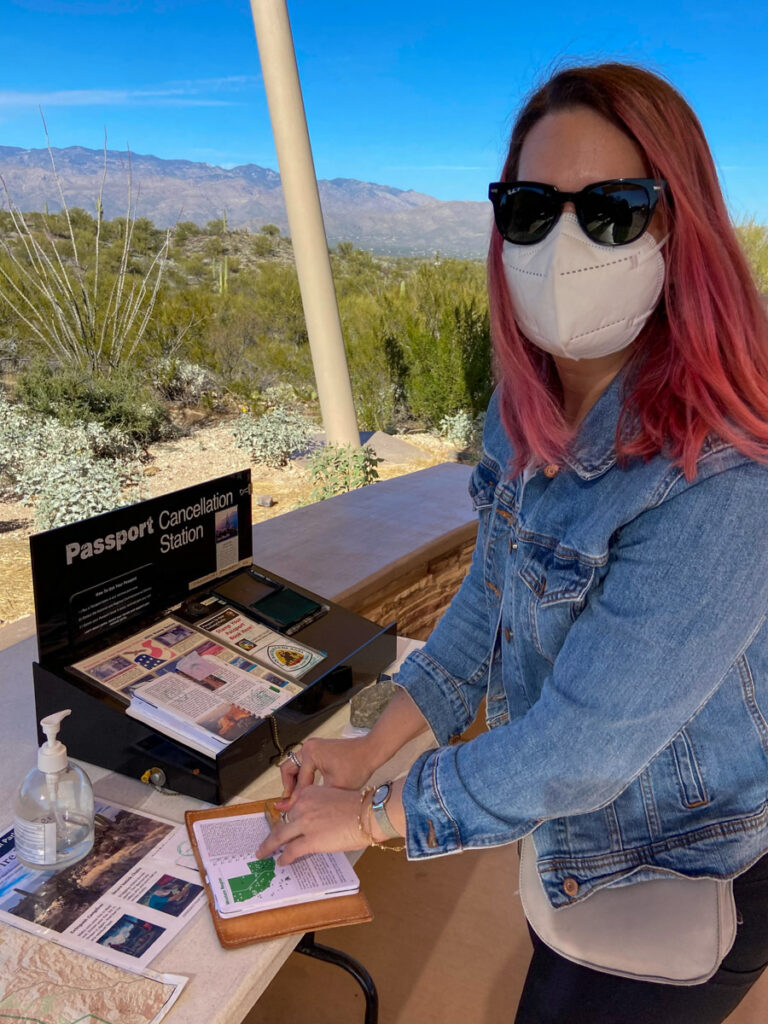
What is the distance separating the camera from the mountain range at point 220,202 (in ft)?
18.1

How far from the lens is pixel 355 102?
40.5 m

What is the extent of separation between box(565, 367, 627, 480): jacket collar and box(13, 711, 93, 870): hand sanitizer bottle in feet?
2.09

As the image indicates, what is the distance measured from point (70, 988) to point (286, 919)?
0.22 meters

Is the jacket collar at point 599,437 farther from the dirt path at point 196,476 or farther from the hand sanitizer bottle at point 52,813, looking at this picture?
the dirt path at point 196,476

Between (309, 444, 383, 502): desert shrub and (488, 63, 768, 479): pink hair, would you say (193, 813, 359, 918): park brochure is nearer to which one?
(488, 63, 768, 479): pink hair

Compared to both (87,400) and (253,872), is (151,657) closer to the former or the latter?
(253,872)

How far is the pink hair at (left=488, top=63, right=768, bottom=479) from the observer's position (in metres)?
0.75

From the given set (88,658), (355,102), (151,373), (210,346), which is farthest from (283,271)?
(355,102)

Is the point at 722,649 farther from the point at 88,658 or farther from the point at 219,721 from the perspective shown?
A: the point at 88,658

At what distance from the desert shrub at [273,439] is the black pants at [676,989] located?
Result: 5889 millimetres

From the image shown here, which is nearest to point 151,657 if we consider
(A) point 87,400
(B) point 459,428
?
(A) point 87,400

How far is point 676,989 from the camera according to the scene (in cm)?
83

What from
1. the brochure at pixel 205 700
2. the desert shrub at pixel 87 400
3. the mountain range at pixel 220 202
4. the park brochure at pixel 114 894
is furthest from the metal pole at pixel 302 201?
the park brochure at pixel 114 894

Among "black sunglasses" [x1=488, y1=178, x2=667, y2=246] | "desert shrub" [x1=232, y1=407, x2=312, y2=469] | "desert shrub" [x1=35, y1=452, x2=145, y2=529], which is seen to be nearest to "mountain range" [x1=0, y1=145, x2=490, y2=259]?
"black sunglasses" [x1=488, y1=178, x2=667, y2=246]
